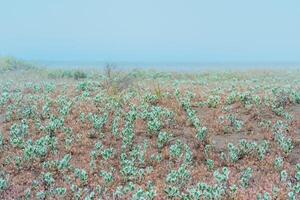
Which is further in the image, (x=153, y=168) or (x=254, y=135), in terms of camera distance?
(x=254, y=135)

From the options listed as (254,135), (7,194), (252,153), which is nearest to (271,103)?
(254,135)

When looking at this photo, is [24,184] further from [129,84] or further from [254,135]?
[129,84]

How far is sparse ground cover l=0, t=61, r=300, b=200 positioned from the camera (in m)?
14.2

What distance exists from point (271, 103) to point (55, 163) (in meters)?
8.29

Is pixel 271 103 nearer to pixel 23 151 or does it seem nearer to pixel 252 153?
pixel 252 153

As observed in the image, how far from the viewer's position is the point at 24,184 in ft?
48.8

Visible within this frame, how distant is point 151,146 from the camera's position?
17.3 metres

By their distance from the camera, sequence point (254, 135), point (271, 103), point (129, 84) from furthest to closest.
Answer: point (129, 84) → point (271, 103) → point (254, 135)

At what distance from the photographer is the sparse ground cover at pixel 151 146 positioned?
14.2 m

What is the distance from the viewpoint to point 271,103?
2078cm

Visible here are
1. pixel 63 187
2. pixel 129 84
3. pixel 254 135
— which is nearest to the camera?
pixel 63 187

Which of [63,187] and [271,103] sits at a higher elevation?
[271,103]

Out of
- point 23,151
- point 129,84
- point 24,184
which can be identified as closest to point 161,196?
point 24,184

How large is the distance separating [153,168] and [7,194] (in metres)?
3.78
